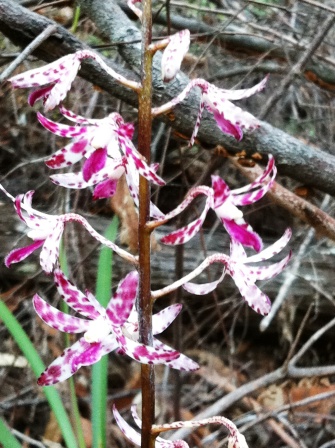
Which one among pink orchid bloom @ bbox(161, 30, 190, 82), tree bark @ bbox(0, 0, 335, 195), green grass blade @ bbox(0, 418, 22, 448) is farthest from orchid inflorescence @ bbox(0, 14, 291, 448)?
tree bark @ bbox(0, 0, 335, 195)

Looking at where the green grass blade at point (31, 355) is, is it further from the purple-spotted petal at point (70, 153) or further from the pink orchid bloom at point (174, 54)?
the pink orchid bloom at point (174, 54)

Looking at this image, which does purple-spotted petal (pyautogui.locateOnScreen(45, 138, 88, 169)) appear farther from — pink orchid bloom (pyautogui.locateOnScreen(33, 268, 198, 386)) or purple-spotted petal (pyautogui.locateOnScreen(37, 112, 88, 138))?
pink orchid bloom (pyautogui.locateOnScreen(33, 268, 198, 386))

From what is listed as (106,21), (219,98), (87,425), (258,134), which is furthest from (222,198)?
(87,425)

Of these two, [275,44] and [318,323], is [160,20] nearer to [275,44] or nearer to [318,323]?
[275,44]

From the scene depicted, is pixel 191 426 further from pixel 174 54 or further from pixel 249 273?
pixel 174 54

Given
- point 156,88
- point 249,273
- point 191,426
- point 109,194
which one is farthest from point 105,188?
point 156,88
